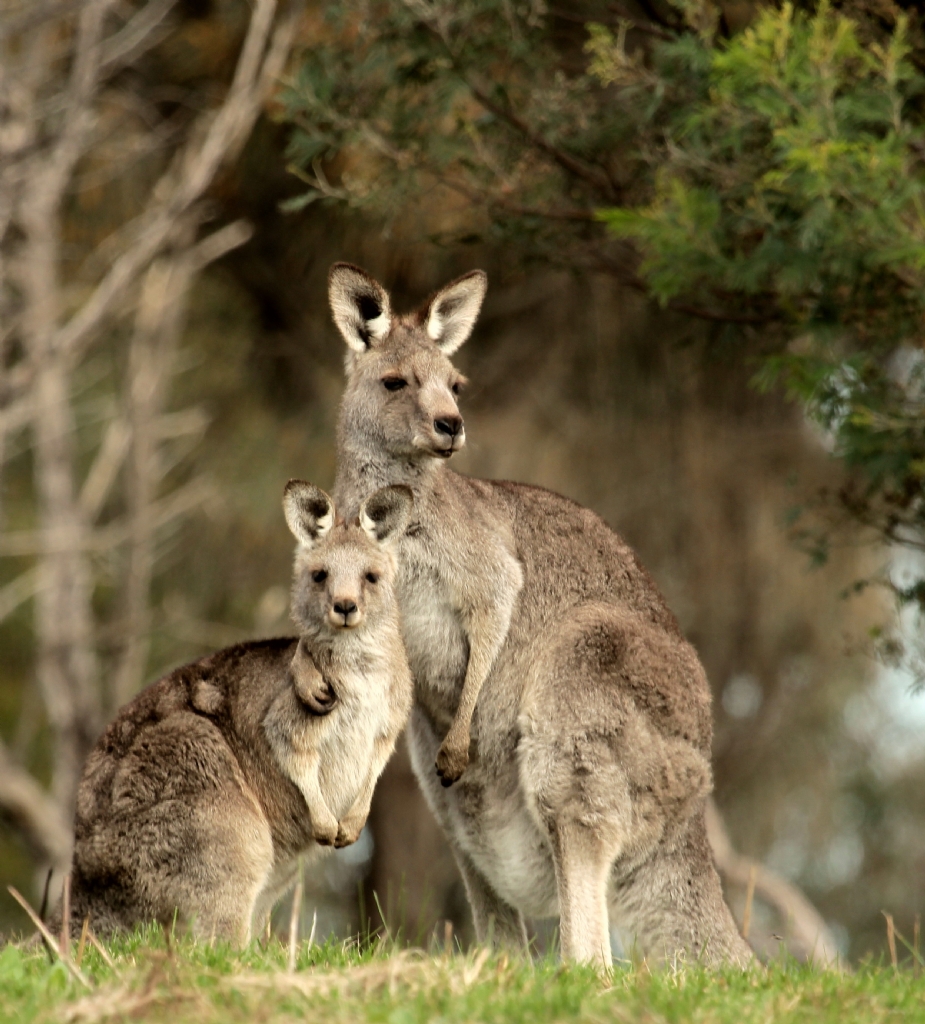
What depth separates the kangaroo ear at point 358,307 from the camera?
5273 millimetres

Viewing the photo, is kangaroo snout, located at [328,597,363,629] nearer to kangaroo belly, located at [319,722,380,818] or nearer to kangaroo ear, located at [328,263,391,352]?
kangaroo belly, located at [319,722,380,818]

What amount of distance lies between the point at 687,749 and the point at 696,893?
1.51ft

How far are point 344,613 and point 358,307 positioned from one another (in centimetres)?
120

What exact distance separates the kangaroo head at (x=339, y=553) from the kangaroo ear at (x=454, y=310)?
70 centimetres

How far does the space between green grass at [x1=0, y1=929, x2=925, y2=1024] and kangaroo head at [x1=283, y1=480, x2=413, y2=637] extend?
119 centimetres

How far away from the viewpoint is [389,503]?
4.98 m

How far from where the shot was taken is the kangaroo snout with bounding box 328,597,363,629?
15.4 feet

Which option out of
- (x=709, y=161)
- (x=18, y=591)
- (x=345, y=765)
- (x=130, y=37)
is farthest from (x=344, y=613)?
(x=18, y=591)

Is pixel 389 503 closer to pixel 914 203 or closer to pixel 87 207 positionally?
pixel 914 203

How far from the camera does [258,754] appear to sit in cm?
485

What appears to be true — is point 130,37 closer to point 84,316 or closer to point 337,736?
point 84,316

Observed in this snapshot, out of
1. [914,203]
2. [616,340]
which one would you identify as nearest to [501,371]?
[616,340]

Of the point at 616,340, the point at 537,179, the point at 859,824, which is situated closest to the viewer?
the point at 537,179

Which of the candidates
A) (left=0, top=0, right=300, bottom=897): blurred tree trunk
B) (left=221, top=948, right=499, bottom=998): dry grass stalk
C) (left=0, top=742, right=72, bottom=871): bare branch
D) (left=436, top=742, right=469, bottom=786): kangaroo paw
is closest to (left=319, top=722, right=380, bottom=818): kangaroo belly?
(left=436, top=742, right=469, bottom=786): kangaroo paw
